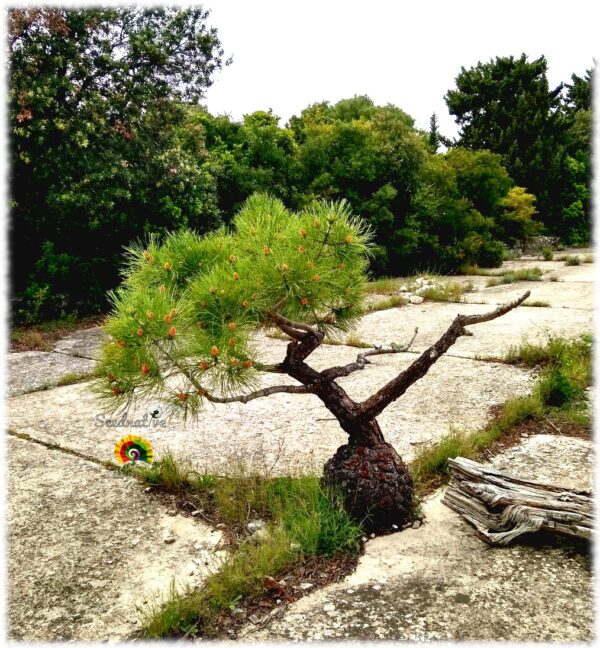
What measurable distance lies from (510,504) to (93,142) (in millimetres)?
6910

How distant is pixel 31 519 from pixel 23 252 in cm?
613

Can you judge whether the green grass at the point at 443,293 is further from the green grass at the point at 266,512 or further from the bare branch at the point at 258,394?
the bare branch at the point at 258,394

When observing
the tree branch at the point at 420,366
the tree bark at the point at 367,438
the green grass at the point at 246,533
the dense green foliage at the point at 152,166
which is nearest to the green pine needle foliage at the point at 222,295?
the tree bark at the point at 367,438

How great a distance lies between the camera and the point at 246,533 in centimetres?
254

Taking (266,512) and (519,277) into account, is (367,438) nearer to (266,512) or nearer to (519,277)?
(266,512)

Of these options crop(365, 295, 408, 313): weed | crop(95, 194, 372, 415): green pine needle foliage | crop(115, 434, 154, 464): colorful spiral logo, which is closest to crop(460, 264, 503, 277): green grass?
crop(365, 295, 408, 313): weed

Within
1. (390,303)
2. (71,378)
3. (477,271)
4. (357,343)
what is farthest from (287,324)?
A: (477,271)

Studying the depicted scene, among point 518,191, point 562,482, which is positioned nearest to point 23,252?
point 562,482

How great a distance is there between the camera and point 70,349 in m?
6.32

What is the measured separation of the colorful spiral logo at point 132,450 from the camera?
10.5 feet

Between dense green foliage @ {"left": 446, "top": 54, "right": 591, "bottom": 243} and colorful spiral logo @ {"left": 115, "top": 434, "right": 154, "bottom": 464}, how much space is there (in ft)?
59.2

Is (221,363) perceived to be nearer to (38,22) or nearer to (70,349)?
(70,349)

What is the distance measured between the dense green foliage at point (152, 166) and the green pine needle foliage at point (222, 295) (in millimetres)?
1419

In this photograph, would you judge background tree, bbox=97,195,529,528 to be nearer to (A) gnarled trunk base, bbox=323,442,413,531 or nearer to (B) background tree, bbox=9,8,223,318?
(A) gnarled trunk base, bbox=323,442,413,531
